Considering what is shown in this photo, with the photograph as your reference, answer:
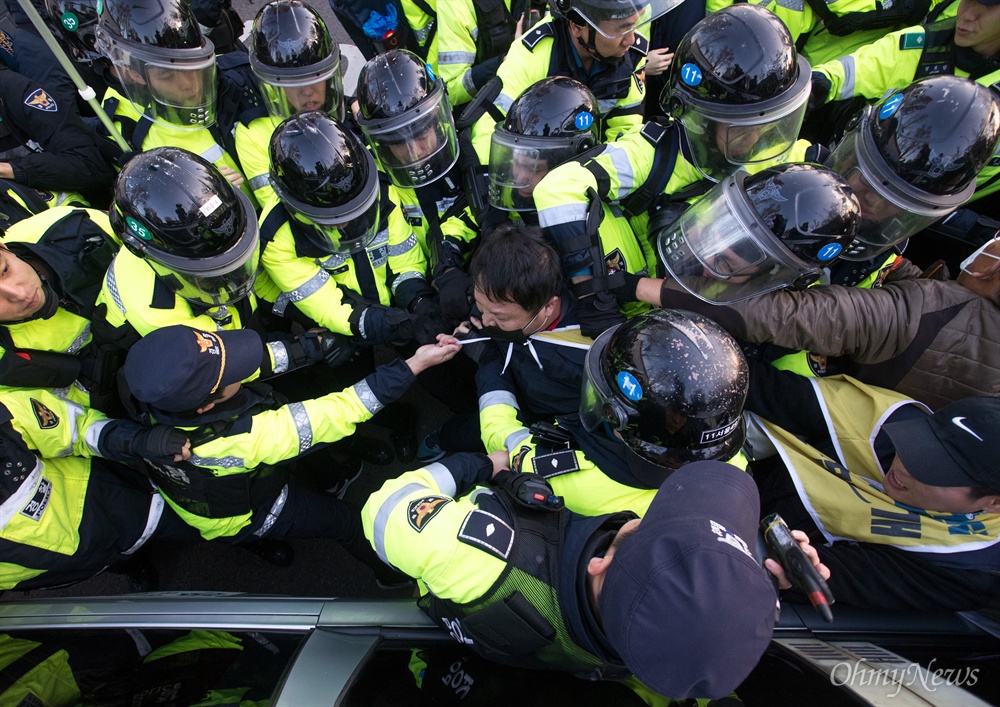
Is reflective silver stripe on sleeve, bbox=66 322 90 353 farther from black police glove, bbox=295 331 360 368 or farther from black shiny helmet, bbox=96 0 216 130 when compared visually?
black shiny helmet, bbox=96 0 216 130

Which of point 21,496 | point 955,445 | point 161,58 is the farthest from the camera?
point 161,58

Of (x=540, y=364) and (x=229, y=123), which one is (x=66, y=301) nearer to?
(x=229, y=123)

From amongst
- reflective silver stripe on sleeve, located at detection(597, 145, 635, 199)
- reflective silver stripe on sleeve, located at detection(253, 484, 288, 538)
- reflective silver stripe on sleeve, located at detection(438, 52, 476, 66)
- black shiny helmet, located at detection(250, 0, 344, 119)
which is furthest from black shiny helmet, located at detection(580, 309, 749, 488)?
reflective silver stripe on sleeve, located at detection(438, 52, 476, 66)

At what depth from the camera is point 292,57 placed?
2496 millimetres

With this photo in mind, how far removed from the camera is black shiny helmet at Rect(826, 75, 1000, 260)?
A: 66.9 inches

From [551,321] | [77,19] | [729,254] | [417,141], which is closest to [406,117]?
[417,141]

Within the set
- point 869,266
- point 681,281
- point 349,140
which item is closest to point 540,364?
point 681,281

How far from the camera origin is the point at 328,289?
2342 mm

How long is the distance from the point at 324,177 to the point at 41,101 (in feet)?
7.45

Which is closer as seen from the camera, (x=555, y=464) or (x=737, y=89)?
(x=555, y=464)

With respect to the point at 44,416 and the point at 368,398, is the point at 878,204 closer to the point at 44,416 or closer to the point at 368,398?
the point at 368,398

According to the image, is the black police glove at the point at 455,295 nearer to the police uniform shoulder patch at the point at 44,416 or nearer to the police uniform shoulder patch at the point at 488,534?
the police uniform shoulder patch at the point at 488,534

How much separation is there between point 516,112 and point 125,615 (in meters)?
2.30
